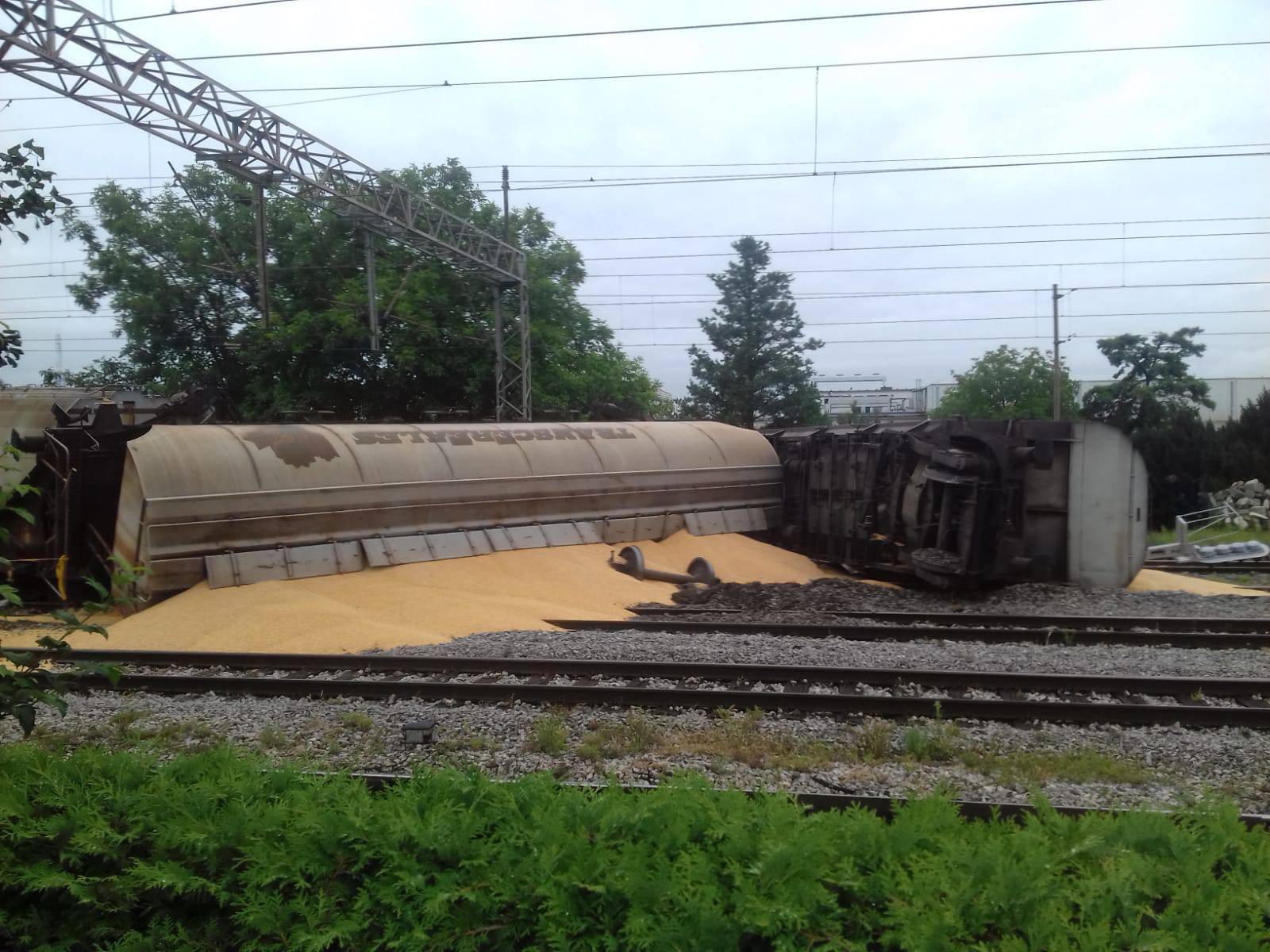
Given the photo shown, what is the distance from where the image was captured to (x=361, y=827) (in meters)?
3.59

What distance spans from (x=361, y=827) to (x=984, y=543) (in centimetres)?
A: 1204

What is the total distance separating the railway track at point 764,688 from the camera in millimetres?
7121

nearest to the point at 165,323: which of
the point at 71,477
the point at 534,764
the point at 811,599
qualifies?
the point at 71,477

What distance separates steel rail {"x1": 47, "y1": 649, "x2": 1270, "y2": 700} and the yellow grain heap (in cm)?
98

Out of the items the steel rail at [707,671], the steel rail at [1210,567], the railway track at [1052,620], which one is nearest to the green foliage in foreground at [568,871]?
the steel rail at [707,671]

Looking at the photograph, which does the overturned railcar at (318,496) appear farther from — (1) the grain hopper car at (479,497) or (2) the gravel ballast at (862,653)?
(2) the gravel ballast at (862,653)

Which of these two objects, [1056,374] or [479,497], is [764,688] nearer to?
[479,497]

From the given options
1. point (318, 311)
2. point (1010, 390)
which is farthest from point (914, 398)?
point (318, 311)

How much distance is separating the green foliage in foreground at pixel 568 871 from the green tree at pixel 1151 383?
34629mm

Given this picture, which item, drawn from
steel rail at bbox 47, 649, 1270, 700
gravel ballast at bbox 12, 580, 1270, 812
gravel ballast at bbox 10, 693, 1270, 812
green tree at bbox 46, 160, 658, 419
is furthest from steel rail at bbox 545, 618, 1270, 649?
green tree at bbox 46, 160, 658, 419

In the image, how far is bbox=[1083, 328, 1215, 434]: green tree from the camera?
112 feet

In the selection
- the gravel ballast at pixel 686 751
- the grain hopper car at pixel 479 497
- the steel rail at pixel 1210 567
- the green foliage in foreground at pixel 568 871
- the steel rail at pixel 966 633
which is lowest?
the steel rail at pixel 1210 567

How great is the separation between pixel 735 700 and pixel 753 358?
33.4 metres

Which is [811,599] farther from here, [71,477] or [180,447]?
[71,477]
